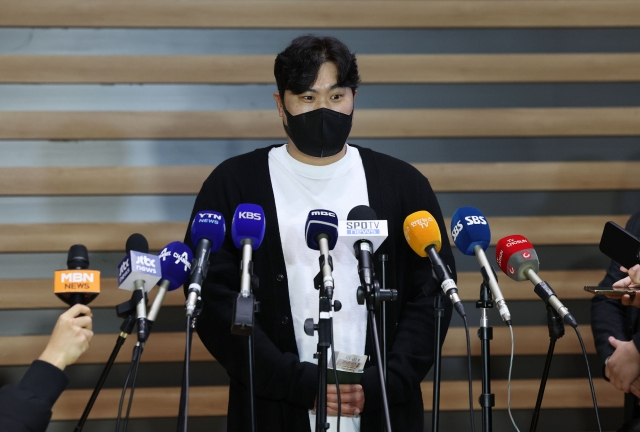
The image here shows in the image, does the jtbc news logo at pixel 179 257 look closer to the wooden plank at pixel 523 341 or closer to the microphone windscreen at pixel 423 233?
the microphone windscreen at pixel 423 233

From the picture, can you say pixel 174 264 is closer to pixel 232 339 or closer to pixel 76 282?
pixel 76 282

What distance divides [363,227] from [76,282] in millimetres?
759

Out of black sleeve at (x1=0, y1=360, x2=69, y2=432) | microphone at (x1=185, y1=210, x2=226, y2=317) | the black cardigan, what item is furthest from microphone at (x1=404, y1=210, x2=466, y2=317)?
black sleeve at (x1=0, y1=360, x2=69, y2=432)

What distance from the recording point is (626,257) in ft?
7.31

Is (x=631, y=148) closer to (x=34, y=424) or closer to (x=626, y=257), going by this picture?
(x=626, y=257)

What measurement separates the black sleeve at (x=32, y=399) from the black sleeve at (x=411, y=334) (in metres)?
1.01

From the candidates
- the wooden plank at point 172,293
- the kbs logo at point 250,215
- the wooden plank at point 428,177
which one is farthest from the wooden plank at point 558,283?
the kbs logo at point 250,215

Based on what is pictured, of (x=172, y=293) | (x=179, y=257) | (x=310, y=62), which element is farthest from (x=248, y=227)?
(x=172, y=293)

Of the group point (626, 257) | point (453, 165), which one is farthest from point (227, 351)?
point (453, 165)

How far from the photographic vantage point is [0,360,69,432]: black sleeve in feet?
5.21

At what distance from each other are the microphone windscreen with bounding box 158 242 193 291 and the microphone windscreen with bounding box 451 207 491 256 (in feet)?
2.67

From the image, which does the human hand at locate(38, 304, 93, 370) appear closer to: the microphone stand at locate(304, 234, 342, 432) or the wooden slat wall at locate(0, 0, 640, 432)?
the microphone stand at locate(304, 234, 342, 432)

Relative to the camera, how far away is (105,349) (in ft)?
11.3

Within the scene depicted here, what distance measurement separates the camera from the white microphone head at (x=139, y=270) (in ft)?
5.95
